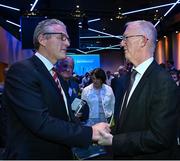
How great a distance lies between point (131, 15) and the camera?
14797 mm

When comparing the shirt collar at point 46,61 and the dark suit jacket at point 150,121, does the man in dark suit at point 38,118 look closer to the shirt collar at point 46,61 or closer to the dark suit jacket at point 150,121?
the shirt collar at point 46,61

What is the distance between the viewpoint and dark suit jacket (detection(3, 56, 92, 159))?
78.4 inches

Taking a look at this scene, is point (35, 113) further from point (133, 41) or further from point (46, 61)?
point (133, 41)

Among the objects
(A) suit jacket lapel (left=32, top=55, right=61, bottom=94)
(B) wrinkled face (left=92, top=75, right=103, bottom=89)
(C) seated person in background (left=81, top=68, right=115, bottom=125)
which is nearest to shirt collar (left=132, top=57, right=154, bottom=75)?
(A) suit jacket lapel (left=32, top=55, right=61, bottom=94)

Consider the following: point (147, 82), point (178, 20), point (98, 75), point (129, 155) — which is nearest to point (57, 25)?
point (147, 82)

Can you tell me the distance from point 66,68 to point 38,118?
8.44 feet

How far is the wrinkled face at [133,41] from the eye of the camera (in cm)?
224

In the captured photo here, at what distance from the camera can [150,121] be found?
1.99m

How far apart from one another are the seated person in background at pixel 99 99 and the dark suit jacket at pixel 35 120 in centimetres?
296

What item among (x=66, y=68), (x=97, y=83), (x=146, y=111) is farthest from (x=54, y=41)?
(x=97, y=83)

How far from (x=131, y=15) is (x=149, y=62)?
12.9 meters

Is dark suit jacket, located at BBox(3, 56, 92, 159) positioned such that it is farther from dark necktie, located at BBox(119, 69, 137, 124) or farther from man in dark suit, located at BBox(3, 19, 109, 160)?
dark necktie, located at BBox(119, 69, 137, 124)

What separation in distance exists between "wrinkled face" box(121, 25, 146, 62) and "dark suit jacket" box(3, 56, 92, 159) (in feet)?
1.71

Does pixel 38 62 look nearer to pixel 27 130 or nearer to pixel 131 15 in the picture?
pixel 27 130
